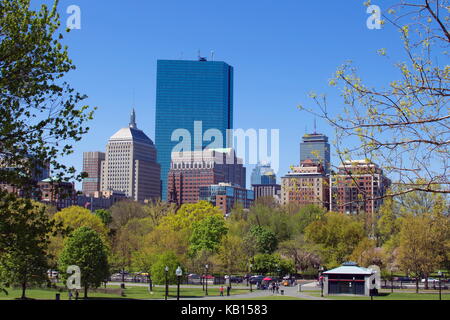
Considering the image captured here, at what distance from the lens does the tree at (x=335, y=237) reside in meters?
76.4

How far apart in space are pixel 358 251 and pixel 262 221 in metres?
21.5

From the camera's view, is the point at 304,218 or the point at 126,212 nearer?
the point at 304,218

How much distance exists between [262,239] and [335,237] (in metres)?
10.2

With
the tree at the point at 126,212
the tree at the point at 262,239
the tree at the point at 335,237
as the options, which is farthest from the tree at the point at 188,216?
the tree at the point at 126,212

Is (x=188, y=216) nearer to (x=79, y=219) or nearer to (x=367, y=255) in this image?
(x=79, y=219)

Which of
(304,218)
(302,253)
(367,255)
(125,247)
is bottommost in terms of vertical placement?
(302,253)

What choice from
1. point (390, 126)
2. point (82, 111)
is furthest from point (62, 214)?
point (390, 126)

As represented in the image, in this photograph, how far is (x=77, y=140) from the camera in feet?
45.8

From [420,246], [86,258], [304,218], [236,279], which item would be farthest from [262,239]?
[86,258]

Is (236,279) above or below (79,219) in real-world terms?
below

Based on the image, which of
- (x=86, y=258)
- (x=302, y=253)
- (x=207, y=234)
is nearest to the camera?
(x=86, y=258)

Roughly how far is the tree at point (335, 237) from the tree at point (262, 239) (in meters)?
4.93

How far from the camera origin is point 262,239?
78.0 m

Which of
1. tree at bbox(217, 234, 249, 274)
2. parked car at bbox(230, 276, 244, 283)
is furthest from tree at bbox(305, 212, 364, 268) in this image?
parked car at bbox(230, 276, 244, 283)
